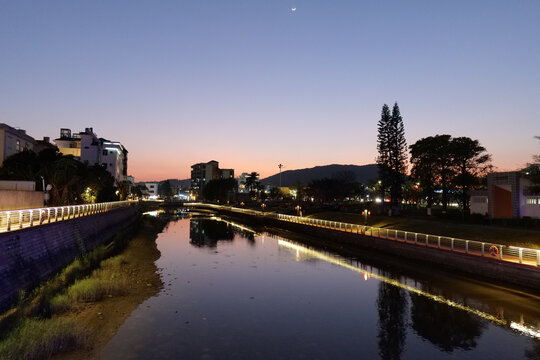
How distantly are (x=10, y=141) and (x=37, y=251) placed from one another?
188 feet

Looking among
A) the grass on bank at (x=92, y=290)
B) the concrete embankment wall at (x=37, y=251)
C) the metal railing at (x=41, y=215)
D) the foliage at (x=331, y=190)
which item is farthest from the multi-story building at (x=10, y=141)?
the foliage at (x=331, y=190)

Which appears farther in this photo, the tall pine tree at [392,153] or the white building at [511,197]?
the tall pine tree at [392,153]

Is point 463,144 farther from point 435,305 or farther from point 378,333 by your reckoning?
point 378,333

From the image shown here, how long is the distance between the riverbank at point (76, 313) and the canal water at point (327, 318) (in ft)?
3.40

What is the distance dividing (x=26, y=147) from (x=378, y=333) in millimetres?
84383

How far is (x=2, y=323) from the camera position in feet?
54.7

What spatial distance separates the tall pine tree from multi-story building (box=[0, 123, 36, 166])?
3083 inches

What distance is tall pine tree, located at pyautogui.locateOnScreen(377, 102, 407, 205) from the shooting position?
8300 cm

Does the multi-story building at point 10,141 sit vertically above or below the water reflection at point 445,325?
above

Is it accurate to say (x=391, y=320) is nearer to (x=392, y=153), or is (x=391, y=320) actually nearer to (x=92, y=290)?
(x=92, y=290)

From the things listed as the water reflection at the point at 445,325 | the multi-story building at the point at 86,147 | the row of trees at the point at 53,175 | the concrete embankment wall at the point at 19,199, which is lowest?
the water reflection at the point at 445,325

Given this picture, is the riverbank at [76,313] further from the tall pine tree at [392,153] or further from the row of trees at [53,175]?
the tall pine tree at [392,153]

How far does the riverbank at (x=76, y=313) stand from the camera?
14820 mm

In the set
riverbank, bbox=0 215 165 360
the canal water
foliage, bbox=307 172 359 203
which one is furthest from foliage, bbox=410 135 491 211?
foliage, bbox=307 172 359 203
